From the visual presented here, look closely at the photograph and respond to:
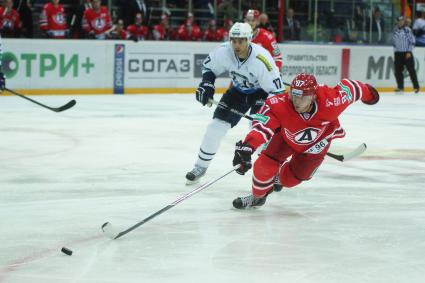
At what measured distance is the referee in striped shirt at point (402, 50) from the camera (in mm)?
15203

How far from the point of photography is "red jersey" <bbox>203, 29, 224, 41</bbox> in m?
15.0

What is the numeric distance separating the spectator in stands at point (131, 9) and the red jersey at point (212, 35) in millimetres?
1163

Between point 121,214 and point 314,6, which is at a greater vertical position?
point 314,6

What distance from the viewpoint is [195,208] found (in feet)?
15.9

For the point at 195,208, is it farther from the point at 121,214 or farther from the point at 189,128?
the point at 189,128

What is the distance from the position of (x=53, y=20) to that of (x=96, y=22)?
2.38ft

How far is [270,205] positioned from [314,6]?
39.4 feet

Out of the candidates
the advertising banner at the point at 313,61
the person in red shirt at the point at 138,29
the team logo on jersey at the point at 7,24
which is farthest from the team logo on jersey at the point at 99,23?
the advertising banner at the point at 313,61

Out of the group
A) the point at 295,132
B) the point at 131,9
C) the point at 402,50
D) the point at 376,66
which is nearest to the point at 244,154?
the point at 295,132

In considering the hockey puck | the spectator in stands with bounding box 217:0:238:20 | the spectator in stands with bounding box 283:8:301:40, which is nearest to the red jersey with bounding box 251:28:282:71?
the hockey puck

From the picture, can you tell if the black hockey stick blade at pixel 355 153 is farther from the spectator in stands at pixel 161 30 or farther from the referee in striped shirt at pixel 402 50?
the referee in striped shirt at pixel 402 50

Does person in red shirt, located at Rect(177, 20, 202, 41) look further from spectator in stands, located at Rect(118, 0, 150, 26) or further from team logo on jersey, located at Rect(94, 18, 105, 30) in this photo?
team logo on jersey, located at Rect(94, 18, 105, 30)

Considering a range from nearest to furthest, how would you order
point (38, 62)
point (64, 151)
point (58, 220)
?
point (58, 220) < point (64, 151) < point (38, 62)

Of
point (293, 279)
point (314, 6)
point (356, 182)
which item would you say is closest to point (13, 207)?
point (293, 279)
